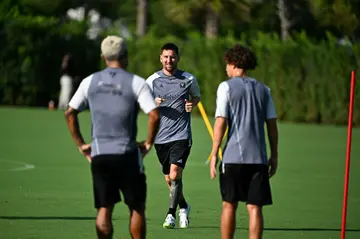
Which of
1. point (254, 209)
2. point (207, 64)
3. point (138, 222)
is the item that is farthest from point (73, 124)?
point (207, 64)

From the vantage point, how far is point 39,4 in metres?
63.9

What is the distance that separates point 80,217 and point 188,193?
3.25 metres

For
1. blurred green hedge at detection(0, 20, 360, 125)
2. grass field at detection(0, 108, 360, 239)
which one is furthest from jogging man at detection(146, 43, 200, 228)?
blurred green hedge at detection(0, 20, 360, 125)

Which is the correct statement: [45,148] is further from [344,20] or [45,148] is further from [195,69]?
[344,20]

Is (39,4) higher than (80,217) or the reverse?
higher

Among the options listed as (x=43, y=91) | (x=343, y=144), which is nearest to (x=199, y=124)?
(x=343, y=144)

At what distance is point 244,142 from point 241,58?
28.0 inches

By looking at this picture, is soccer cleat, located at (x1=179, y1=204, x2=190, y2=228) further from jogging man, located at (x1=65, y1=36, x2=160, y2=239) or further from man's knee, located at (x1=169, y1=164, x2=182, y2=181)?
jogging man, located at (x1=65, y1=36, x2=160, y2=239)

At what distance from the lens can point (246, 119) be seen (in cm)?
880

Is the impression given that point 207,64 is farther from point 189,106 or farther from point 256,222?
point 256,222

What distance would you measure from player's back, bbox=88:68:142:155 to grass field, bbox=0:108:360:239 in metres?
2.80

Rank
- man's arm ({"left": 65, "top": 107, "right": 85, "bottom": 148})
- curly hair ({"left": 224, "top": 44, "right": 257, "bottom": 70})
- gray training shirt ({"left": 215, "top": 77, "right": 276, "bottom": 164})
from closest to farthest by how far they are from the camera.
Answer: man's arm ({"left": 65, "top": 107, "right": 85, "bottom": 148}) < gray training shirt ({"left": 215, "top": 77, "right": 276, "bottom": 164}) < curly hair ({"left": 224, "top": 44, "right": 257, "bottom": 70})

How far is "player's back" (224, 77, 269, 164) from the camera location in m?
8.80

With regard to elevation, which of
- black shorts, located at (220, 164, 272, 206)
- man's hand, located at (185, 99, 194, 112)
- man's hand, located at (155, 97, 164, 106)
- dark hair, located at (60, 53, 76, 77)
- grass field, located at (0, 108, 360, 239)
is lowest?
grass field, located at (0, 108, 360, 239)
